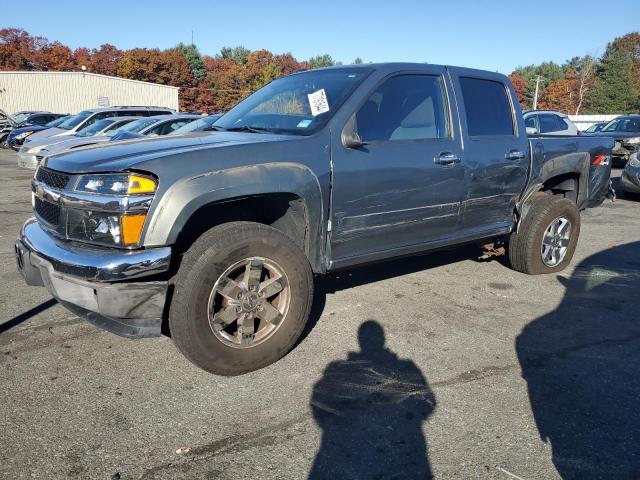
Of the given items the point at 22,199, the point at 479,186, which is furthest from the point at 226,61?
the point at 479,186

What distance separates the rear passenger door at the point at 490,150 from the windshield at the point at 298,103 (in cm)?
107

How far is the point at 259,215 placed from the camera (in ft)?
11.9

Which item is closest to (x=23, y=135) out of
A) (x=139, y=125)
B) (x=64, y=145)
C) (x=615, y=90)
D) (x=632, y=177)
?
(x=64, y=145)

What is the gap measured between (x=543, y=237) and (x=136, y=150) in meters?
3.96

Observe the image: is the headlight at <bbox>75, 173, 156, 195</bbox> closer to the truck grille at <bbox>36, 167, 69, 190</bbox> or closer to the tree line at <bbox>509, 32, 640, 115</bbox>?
the truck grille at <bbox>36, 167, 69, 190</bbox>

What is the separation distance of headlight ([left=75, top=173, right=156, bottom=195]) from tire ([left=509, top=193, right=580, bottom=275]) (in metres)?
3.74

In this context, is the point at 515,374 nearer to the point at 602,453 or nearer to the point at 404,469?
the point at 602,453

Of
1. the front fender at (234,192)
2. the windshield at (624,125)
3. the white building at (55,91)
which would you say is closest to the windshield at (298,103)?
the front fender at (234,192)

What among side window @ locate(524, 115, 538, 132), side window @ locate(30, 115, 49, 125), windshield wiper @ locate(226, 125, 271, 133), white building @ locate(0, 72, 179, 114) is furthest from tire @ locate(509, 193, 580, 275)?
white building @ locate(0, 72, 179, 114)

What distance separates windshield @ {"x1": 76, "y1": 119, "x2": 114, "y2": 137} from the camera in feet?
47.7

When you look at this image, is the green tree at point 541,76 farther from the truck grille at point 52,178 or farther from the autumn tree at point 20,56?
the truck grille at point 52,178

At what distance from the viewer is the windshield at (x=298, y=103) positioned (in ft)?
12.0

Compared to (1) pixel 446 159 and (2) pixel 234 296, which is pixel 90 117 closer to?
(1) pixel 446 159

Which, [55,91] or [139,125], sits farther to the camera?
[55,91]
